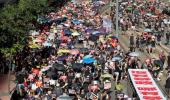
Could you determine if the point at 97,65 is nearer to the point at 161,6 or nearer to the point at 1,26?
the point at 1,26

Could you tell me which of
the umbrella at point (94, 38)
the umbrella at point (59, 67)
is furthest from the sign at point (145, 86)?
the umbrella at point (94, 38)

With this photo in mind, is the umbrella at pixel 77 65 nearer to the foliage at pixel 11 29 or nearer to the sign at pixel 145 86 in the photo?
the foliage at pixel 11 29

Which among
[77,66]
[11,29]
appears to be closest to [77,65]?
[77,66]

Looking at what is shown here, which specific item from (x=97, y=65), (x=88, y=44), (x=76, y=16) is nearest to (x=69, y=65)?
(x=97, y=65)

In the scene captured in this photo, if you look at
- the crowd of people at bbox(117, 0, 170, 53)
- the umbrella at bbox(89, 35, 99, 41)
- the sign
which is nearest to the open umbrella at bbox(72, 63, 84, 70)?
the sign

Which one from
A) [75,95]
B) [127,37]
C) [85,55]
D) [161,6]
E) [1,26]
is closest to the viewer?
[75,95]

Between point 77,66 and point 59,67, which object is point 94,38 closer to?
point 77,66
